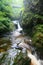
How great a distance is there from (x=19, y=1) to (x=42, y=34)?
20351 millimetres

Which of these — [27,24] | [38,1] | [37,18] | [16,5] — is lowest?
[16,5]

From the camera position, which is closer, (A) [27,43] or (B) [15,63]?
(B) [15,63]

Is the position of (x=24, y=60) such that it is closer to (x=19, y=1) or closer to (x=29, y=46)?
(x=29, y=46)

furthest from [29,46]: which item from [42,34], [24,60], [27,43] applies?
[24,60]

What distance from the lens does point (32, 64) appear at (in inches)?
285

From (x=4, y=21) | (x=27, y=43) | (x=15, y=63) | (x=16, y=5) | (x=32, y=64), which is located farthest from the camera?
(x=16, y=5)

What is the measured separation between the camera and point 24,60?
660 centimetres

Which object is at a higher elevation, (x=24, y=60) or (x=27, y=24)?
(x=24, y=60)

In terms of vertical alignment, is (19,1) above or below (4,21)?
below

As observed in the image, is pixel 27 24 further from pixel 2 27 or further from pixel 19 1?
pixel 19 1

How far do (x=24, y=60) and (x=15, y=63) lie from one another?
0.71 m

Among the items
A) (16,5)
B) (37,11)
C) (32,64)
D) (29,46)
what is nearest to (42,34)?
(29,46)

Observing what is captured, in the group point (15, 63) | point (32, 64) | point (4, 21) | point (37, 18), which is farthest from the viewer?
point (4, 21)

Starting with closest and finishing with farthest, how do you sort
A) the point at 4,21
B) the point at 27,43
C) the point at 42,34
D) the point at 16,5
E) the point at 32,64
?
the point at 32,64 < the point at 42,34 < the point at 27,43 < the point at 4,21 < the point at 16,5
